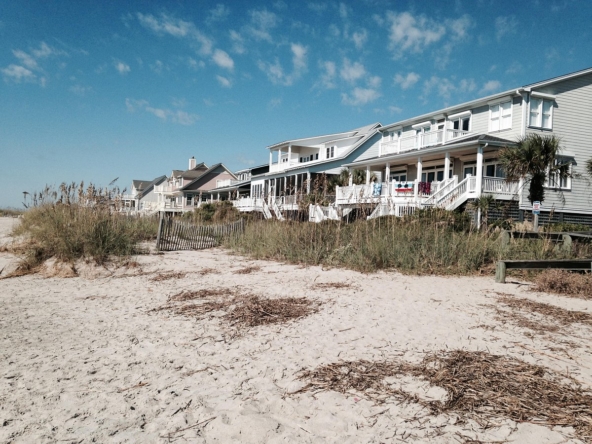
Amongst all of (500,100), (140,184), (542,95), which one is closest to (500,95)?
(500,100)

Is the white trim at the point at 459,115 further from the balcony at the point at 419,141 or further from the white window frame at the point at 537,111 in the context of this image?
the white window frame at the point at 537,111

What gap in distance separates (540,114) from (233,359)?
2307cm

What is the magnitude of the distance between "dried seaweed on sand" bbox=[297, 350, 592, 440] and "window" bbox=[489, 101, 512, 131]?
21.2m

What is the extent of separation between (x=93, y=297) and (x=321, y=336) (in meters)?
4.39

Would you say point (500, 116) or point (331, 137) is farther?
point (331, 137)

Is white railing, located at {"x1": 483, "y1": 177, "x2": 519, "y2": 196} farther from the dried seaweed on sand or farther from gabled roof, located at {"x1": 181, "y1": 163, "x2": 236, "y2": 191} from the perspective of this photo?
gabled roof, located at {"x1": 181, "y1": 163, "x2": 236, "y2": 191}

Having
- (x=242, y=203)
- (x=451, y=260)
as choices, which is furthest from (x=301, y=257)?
(x=242, y=203)

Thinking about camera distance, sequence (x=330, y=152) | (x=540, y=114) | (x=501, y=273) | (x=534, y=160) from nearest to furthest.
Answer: (x=501, y=273) < (x=534, y=160) < (x=540, y=114) < (x=330, y=152)

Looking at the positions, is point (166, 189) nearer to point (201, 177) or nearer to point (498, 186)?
point (201, 177)

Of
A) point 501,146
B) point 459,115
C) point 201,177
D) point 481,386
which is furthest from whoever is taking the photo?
point 201,177

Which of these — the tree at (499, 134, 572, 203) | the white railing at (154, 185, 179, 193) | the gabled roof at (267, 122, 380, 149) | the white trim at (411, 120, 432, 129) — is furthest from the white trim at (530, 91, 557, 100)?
the white railing at (154, 185, 179, 193)

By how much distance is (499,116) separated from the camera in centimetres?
2184

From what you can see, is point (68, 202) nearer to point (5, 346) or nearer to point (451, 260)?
point (5, 346)

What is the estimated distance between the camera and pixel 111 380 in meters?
3.31
